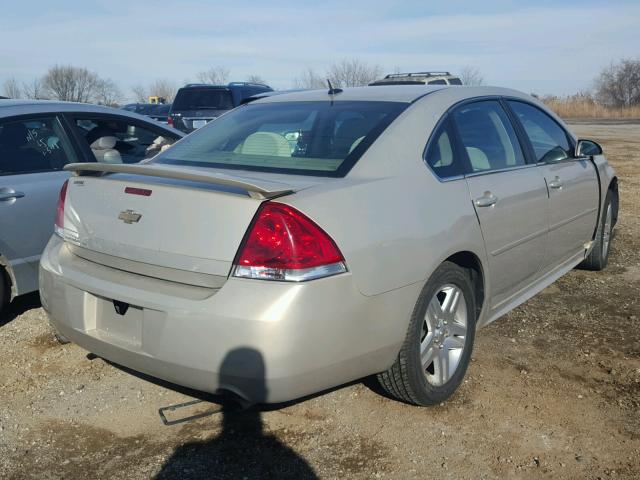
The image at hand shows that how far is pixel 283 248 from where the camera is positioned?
2.46m

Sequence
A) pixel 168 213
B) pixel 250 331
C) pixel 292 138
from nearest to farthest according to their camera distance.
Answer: pixel 250 331
pixel 168 213
pixel 292 138

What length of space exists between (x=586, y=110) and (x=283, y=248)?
2020 inches

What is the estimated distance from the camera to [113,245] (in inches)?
111

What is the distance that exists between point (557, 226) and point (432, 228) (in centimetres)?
167

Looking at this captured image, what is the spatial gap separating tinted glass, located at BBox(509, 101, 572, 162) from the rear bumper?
195 cm

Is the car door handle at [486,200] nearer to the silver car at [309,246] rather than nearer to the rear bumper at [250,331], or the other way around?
the silver car at [309,246]

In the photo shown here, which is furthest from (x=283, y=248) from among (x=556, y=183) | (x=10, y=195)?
(x=10, y=195)

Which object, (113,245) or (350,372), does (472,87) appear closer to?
(350,372)

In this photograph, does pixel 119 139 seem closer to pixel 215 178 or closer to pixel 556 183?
pixel 215 178

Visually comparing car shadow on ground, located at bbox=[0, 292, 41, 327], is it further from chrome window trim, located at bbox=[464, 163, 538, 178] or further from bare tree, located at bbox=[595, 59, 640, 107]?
bare tree, located at bbox=[595, 59, 640, 107]

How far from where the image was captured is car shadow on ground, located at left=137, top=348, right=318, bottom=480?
2.48 m

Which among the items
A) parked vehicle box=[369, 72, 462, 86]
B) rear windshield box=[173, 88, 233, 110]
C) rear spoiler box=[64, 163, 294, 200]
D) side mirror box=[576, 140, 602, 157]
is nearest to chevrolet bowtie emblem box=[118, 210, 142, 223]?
rear spoiler box=[64, 163, 294, 200]

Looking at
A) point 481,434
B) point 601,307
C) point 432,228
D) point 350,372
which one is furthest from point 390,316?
point 601,307

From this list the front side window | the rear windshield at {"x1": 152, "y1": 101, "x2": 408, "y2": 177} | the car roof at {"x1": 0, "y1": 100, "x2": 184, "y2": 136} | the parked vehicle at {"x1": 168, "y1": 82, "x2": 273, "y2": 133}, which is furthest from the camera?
the parked vehicle at {"x1": 168, "y1": 82, "x2": 273, "y2": 133}
